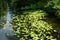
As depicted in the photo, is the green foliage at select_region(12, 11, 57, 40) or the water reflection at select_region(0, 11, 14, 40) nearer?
the green foliage at select_region(12, 11, 57, 40)

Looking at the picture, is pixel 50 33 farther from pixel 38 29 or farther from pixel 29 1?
pixel 29 1

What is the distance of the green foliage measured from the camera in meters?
9.23

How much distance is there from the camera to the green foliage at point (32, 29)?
30.3 ft

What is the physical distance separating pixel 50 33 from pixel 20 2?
7.38 meters

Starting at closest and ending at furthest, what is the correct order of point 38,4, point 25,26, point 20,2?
point 25,26 < point 38,4 < point 20,2

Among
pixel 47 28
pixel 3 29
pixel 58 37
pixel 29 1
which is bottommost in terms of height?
pixel 58 37

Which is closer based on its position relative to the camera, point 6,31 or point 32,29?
point 32,29

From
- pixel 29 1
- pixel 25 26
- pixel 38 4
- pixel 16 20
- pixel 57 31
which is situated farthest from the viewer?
pixel 29 1

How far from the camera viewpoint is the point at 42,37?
9.10m

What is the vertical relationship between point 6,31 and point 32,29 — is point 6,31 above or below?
above

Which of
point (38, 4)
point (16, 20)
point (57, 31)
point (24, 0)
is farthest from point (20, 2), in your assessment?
point (57, 31)

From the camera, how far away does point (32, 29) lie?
10125 mm

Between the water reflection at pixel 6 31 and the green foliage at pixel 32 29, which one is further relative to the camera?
the water reflection at pixel 6 31

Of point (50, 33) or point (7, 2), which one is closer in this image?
point (50, 33)
